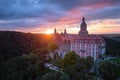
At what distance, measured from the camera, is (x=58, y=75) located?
47875mm

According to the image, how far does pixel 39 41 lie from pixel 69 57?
82722 millimetres

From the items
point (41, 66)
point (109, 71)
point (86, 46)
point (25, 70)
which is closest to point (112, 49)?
point (86, 46)

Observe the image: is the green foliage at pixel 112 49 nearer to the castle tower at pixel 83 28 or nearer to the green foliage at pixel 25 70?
the castle tower at pixel 83 28

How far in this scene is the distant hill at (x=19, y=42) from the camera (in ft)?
396

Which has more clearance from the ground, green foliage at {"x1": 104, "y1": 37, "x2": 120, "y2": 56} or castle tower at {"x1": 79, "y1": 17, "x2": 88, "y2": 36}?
castle tower at {"x1": 79, "y1": 17, "x2": 88, "y2": 36}

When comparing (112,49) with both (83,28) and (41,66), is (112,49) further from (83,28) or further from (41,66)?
(41,66)

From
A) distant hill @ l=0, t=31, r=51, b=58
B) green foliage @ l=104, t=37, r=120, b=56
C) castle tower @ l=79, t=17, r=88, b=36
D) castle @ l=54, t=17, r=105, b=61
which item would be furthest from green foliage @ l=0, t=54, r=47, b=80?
distant hill @ l=0, t=31, r=51, b=58

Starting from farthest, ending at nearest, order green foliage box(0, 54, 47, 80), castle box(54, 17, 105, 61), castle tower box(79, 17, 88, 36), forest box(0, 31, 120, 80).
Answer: castle tower box(79, 17, 88, 36) < castle box(54, 17, 105, 61) < green foliage box(0, 54, 47, 80) < forest box(0, 31, 120, 80)

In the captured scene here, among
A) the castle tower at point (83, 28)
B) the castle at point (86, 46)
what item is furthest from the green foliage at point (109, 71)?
the castle tower at point (83, 28)

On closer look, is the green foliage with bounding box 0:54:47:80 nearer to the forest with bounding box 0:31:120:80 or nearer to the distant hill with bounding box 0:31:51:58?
the forest with bounding box 0:31:120:80

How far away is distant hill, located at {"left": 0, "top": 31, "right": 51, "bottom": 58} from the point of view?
396 feet

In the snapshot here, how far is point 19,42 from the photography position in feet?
464

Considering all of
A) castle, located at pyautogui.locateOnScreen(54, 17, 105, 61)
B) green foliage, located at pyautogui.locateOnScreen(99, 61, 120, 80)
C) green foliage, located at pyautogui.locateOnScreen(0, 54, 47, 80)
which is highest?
castle, located at pyautogui.locateOnScreen(54, 17, 105, 61)

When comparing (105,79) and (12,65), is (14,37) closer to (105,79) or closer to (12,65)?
(12,65)
